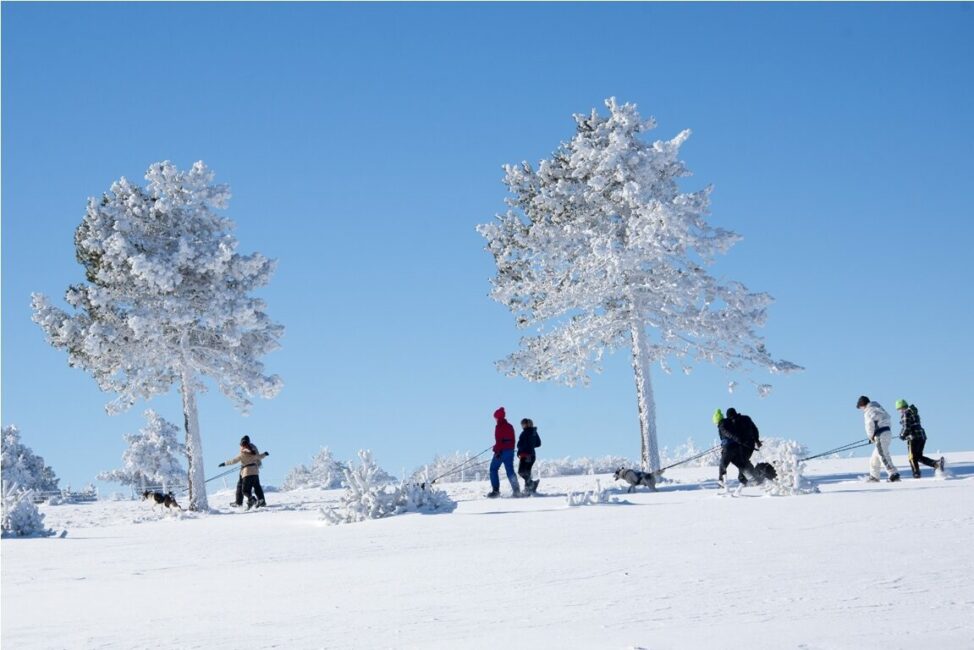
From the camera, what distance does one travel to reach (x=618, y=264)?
1074 inches

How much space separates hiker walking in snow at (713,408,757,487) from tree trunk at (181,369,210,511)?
15386 mm

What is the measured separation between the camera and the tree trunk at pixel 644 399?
92.1 ft

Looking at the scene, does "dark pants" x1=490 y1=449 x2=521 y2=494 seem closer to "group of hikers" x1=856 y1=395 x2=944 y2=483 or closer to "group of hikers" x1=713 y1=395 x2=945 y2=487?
"group of hikers" x1=713 y1=395 x2=945 y2=487

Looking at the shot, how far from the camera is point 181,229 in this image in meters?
29.5

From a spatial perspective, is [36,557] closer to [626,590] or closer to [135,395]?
[626,590]

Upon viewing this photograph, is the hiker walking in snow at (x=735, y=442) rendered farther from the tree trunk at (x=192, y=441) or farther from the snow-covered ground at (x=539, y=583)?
the tree trunk at (x=192, y=441)

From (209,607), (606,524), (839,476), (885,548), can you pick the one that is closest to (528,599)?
(209,607)

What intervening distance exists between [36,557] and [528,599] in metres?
7.99

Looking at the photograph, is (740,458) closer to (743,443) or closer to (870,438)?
(743,443)

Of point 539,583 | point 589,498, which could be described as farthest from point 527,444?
point 539,583

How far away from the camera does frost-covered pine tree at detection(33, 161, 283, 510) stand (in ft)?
92.7

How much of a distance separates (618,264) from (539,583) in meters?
20.7

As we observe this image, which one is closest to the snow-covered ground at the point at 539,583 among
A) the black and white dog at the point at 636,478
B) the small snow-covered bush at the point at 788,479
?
the small snow-covered bush at the point at 788,479

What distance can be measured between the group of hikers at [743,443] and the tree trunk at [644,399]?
7.38 m
